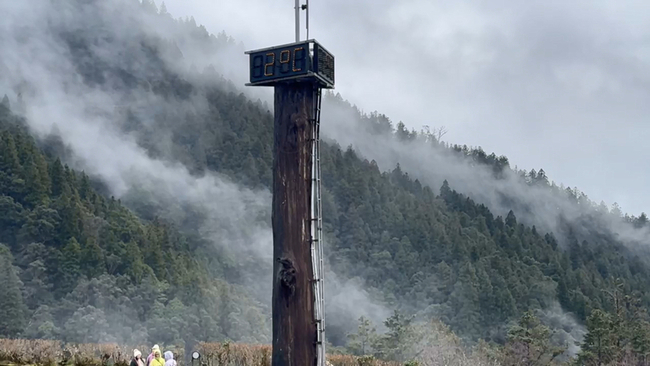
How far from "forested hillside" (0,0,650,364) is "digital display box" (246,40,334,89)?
62.9ft

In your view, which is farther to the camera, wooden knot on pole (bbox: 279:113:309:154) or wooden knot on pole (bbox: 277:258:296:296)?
wooden knot on pole (bbox: 279:113:309:154)

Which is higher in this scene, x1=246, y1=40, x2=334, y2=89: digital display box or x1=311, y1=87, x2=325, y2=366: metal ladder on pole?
x1=246, y1=40, x2=334, y2=89: digital display box

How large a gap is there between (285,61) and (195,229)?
59462 mm

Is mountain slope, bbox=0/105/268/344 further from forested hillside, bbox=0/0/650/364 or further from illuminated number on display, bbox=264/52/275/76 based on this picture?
illuminated number on display, bbox=264/52/275/76

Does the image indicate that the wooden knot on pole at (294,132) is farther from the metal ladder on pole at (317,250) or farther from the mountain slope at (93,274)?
the mountain slope at (93,274)

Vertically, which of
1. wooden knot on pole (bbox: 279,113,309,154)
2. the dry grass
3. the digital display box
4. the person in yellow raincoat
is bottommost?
the dry grass

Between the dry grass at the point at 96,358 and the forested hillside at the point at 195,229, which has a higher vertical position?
the forested hillside at the point at 195,229

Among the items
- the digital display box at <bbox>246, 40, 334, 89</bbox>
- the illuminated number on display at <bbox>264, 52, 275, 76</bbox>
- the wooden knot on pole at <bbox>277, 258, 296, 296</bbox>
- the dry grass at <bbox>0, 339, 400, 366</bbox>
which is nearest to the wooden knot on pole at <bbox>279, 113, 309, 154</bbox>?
the digital display box at <bbox>246, 40, 334, 89</bbox>

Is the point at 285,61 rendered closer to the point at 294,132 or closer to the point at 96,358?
the point at 294,132

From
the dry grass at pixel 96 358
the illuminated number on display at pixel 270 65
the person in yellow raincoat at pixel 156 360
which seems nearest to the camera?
the illuminated number on display at pixel 270 65

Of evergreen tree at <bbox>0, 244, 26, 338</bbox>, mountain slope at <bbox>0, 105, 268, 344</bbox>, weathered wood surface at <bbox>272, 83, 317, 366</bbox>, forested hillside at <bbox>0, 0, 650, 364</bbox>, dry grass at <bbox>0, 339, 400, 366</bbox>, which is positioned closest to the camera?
weathered wood surface at <bbox>272, 83, 317, 366</bbox>

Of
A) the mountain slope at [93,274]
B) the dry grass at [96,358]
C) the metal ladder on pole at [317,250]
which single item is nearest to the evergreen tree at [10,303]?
the mountain slope at [93,274]

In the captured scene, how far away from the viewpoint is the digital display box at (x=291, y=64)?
6.23 meters

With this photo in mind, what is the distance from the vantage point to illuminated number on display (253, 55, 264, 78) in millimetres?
6461
